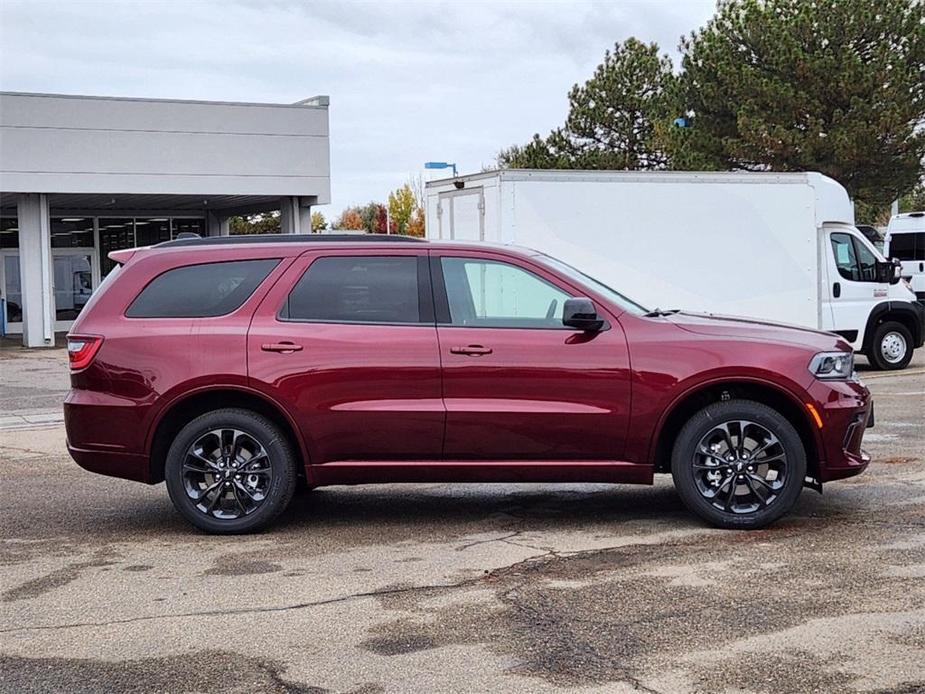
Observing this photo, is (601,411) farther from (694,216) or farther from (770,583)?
(694,216)

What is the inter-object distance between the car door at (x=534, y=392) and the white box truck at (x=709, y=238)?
8.55m

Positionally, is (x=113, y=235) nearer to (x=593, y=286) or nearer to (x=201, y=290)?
(x=201, y=290)

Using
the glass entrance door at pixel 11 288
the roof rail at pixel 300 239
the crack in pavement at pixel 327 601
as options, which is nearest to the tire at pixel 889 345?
the roof rail at pixel 300 239

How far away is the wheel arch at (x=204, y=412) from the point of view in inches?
296

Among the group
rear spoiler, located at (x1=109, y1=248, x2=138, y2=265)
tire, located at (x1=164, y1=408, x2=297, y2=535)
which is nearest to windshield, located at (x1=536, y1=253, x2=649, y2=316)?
tire, located at (x1=164, y1=408, x2=297, y2=535)

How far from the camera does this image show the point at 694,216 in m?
17.1

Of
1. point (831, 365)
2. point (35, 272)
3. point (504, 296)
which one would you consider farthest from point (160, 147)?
point (831, 365)

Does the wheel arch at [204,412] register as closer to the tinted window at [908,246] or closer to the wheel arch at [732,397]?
the wheel arch at [732,397]

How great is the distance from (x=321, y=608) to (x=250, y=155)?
26.7 meters

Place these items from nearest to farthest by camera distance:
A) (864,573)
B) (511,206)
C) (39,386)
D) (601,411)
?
(864,573)
(601,411)
(511,206)
(39,386)

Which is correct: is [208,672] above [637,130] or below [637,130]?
below

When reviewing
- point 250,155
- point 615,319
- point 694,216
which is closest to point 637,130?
point 250,155

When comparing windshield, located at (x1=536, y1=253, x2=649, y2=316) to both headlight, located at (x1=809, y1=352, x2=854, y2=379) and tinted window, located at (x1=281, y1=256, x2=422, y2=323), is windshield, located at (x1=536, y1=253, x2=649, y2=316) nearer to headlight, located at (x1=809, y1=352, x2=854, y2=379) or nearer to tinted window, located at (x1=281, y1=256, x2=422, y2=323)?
tinted window, located at (x1=281, y1=256, x2=422, y2=323)

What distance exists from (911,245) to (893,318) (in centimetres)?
1373
